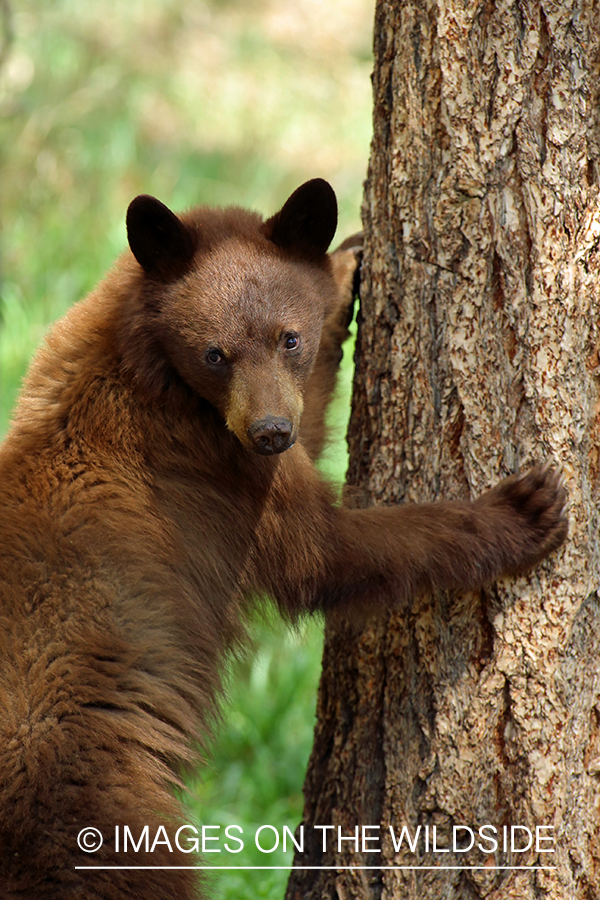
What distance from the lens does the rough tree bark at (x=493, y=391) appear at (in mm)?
2893

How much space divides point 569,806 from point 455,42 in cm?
237

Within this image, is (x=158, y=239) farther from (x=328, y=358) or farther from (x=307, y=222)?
(x=328, y=358)

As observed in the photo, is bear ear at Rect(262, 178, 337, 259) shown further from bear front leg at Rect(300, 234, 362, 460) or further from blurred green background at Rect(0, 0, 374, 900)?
blurred green background at Rect(0, 0, 374, 900)

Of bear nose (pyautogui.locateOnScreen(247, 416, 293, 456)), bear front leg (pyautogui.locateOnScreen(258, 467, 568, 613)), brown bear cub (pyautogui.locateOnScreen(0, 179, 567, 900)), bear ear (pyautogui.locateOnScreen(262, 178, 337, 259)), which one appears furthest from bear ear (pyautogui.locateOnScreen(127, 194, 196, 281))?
bear front leg (pyautogui.locateOnScreen(258, 467, 568, 613))

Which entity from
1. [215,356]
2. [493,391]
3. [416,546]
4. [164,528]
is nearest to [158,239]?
[215,356]

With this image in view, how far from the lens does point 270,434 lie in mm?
2768

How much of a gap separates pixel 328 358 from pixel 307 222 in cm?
74

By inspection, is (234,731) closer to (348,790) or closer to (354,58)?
(348,790)

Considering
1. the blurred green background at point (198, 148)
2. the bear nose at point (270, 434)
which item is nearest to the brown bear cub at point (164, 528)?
the bear nose at point (270, 434)

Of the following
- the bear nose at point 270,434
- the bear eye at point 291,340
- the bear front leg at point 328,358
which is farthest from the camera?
the bear front leg at point 328,358

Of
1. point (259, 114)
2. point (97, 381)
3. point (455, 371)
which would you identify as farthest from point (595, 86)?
point (259, 114)

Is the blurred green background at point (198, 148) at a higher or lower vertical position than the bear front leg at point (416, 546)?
higher

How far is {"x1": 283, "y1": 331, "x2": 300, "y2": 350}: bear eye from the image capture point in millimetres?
3066

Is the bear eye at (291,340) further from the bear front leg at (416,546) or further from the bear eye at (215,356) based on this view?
the bear front leg at (416,546)
